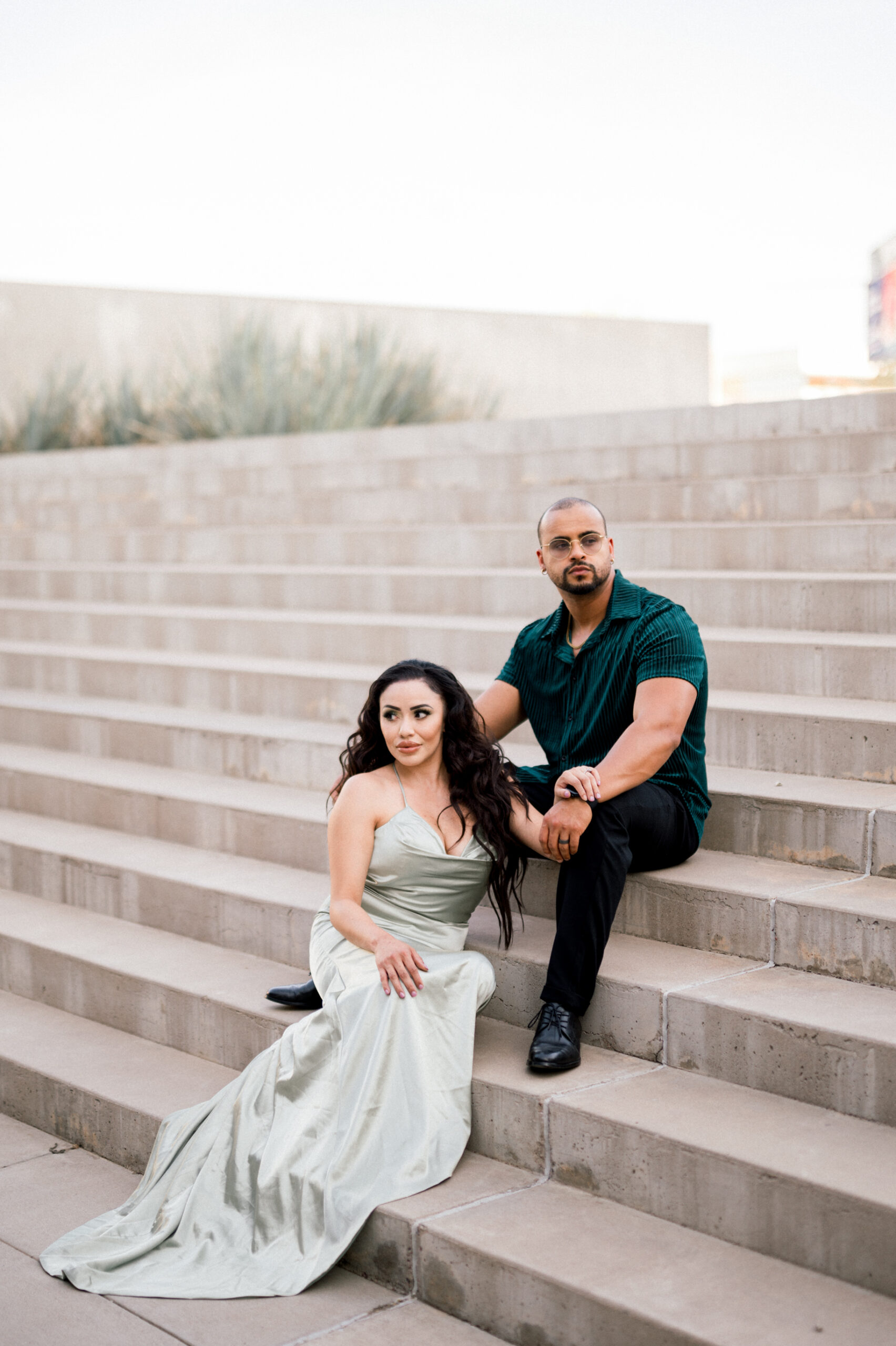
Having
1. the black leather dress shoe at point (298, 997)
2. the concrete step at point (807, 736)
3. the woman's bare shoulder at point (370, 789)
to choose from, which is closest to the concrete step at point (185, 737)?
the black leather dress shoe at point (298, 997)

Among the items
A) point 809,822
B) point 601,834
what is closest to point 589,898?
point 601,834

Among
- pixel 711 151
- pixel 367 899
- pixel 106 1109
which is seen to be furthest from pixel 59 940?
pixel 711 151

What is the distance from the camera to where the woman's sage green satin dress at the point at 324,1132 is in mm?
2682

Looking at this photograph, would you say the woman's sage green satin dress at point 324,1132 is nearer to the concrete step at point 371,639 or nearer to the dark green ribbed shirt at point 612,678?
the dark green ribbed shirt at point 612,678

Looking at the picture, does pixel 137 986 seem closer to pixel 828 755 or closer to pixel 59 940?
pixel 59 940

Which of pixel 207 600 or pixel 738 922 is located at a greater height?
pixel 207 600

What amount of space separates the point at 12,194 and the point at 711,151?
10816 mm

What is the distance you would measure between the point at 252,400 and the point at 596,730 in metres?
7.55

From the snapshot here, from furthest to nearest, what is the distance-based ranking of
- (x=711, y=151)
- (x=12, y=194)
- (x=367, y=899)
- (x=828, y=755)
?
(x=711, y=151), (x=12, y=194), (x=828, y=755), (x=367, y=899)

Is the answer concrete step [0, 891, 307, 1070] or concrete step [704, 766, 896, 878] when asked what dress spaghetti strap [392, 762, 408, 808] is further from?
concrete step [704, 766, 896, 878]

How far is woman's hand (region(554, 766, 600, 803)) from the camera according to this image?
115 inches

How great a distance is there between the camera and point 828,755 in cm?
368

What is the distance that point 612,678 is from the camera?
10.8 feet

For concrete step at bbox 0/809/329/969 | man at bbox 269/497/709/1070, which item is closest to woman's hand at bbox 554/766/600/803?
man at bbox 269/497/709/1070
